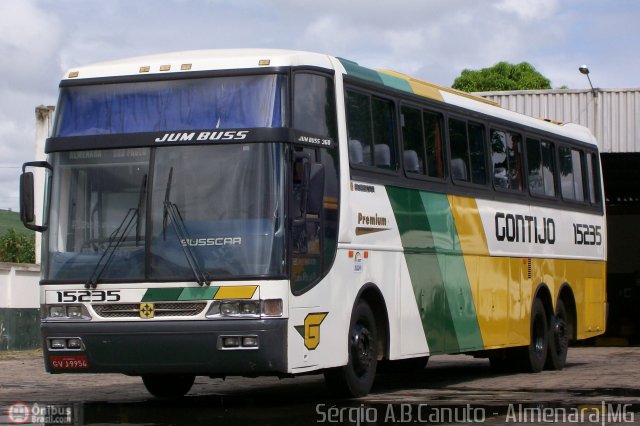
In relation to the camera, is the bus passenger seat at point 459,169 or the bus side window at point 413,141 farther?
the bus passenger seat at point 459,169

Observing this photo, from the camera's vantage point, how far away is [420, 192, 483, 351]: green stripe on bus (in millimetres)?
15164

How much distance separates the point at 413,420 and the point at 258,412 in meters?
1.64

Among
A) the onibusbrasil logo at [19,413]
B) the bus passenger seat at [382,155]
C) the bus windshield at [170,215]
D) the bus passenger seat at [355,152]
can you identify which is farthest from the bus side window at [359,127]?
the onibusbrasil logo at [19,413]

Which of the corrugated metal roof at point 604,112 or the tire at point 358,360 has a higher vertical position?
the corrugated metal roof at point 604,112

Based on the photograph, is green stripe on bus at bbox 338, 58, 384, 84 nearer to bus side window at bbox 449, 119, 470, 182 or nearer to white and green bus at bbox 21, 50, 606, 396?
white and green bus at bbox 21, 50, 606, 396

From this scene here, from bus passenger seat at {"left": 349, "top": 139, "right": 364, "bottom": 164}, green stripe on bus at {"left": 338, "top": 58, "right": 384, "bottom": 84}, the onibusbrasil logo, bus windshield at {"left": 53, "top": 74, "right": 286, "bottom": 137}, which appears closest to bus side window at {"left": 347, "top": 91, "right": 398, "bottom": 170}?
bus passenger seat at {"left": 349, "top": 139, "right": 364, "bottom": 164}

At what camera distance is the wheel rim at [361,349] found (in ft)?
42.9

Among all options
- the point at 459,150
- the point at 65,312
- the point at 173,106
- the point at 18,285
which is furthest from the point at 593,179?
the point at 18,285

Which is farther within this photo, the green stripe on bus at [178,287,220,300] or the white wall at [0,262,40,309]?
the white wall at [0,262,40,309]

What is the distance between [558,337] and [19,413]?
9.44 meters

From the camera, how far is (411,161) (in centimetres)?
1461

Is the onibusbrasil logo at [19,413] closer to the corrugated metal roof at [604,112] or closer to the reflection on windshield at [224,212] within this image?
the reflection on windshield at [224,212]

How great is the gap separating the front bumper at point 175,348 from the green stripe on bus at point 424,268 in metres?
3.09

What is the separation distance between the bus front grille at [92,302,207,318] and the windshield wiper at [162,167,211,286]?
0.24 m
